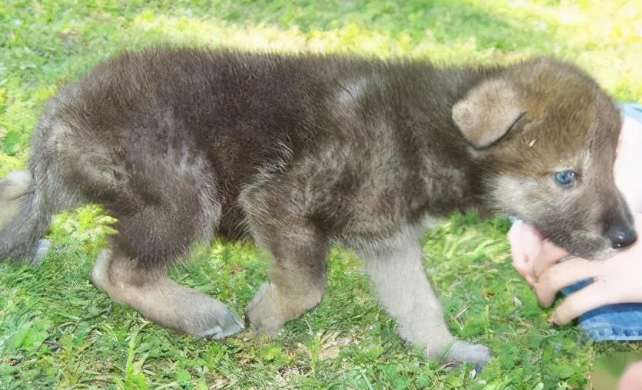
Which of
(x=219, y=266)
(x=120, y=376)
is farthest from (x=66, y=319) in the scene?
(x=219, y=266)

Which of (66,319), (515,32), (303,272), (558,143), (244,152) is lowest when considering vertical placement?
(515,32)

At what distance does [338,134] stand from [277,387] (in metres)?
1.19

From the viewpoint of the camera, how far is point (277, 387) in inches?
133

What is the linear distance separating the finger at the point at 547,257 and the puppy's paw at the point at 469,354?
459 mm

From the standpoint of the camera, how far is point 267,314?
12.4 feet

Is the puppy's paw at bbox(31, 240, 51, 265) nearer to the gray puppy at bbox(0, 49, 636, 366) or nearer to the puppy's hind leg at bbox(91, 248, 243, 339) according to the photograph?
the gray puppy at bbox(0, 49, 636, 366)

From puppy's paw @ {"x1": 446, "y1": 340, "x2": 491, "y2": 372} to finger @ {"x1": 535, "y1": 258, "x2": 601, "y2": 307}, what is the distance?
15.0 inches

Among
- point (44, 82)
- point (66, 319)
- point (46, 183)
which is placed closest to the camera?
point (66, 319)

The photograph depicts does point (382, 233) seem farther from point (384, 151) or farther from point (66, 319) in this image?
point (66, 319)

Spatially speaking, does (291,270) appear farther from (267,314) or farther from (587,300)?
(587,300)

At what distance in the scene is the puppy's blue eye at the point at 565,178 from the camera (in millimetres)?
3771

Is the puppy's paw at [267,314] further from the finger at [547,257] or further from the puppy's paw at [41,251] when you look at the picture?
the finger at [547,257]

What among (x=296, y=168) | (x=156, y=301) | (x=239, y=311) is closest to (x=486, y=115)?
(x=296, y=168)

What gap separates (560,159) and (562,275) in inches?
21.1
